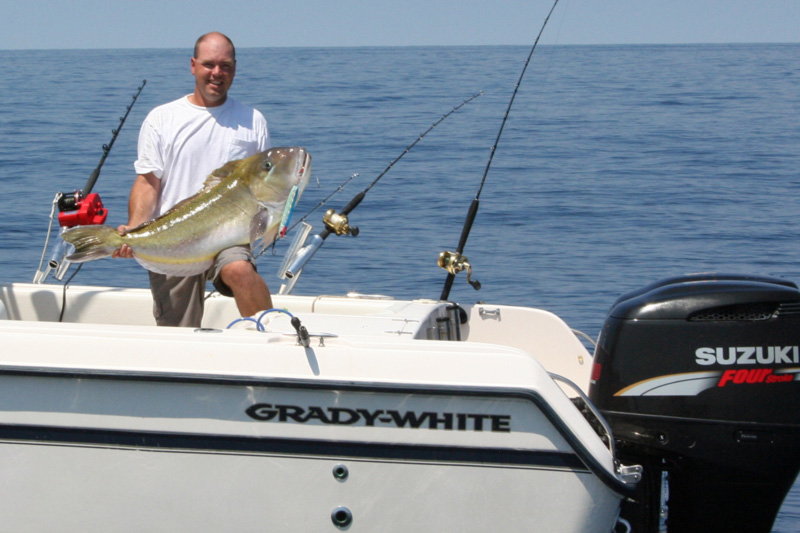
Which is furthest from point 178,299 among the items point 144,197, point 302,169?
point 302,169

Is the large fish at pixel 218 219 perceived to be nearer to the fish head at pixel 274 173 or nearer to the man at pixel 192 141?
the fish head at pixel 274 173

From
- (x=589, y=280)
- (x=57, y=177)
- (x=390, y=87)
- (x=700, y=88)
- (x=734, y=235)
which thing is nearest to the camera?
(x=589, y=280)

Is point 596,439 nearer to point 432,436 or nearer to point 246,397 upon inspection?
point 432,436

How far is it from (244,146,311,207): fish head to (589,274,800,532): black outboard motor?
1.17 metres

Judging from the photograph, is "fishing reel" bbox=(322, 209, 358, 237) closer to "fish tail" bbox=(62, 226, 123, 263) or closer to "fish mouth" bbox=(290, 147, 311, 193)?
"fish mouth" bbox=(290, 147, 311, 193)

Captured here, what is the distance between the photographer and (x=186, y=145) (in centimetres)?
367

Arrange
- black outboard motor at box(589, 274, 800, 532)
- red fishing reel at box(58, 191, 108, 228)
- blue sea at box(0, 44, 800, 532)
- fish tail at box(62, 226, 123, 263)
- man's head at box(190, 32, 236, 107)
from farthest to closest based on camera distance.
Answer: blue sea at box(0, 44, 800, 532), red fishing reel at box(58, 191, 108, 228), man's head at box(190, 32, 236, 107), fish tail at box(62, 226, 123, 263), black outboard motor at box(589, 274, 800, 532)

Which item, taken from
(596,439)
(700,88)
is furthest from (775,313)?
(700,88)

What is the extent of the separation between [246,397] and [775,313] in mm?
1540

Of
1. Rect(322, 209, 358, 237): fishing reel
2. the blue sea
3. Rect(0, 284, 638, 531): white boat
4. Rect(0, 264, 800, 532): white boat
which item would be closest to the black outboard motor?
Rect(0, 264, 800, 532): white boat

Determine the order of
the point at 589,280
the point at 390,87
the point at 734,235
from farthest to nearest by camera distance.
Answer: the point at 390,87, the point at 734,235, the point at 589,280

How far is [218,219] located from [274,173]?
0.25m

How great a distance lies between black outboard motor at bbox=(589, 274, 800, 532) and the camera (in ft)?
9.55

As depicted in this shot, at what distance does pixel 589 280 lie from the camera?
8438 mm
